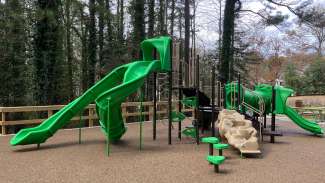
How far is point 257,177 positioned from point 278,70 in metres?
37.9

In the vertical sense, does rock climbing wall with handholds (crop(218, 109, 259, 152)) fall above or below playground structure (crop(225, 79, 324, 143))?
below

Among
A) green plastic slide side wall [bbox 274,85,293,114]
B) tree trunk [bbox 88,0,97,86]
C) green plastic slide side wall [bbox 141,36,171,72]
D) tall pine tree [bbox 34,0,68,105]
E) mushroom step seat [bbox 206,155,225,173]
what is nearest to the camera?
mushroom step seat [bbox 206,155,225,173]

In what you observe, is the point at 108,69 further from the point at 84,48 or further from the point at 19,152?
the point at 19,152

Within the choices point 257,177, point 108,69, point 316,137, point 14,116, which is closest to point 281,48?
point 108,69

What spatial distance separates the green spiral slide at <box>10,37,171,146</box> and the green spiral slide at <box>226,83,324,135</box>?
10.6 feet

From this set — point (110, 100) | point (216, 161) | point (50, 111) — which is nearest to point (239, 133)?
point (216, 161)

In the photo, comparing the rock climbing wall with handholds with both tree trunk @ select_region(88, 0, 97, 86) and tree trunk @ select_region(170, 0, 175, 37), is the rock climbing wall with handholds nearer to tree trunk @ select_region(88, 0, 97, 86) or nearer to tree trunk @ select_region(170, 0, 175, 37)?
tree trunk @ select_region(88, 0, 97, 86)

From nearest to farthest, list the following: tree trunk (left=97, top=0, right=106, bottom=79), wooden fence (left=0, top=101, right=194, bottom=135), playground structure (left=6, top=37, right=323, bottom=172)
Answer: playground structure (left=6, top=37, right=323, bottom=172)
wooden fence (left=0, top=101, right=194, bottom=135)
tree trunk (left=97, top=0, right=106, bottom=79)

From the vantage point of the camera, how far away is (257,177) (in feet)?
17.3

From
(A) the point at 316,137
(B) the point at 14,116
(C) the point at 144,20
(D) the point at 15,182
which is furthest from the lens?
(C) the point at 144,20

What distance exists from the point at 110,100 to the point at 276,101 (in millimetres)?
5901

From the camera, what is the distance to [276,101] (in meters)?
10.2

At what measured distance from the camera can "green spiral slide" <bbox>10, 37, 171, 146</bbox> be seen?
704 cm

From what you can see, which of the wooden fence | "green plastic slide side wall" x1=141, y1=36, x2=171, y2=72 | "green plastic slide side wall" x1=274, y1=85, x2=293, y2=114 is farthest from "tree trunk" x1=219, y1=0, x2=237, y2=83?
"green plastic slide side wall" x1=141, y1=36, x2=171, y2=72
